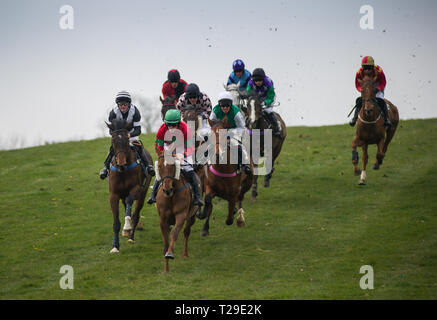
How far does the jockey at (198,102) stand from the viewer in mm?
17141

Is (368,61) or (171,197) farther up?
(368,61)

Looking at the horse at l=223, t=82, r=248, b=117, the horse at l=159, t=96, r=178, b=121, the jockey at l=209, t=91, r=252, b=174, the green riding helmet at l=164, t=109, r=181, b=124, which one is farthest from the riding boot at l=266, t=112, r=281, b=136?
the green riding helmet at l=164, t=109, r=181, b=124

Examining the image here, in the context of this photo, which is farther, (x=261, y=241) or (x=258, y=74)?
(x=258, y=74)

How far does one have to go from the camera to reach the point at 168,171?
13.7 meters

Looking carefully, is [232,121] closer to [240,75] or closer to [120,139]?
[120,139]

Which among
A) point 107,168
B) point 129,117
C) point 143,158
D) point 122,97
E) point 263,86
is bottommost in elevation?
point 107,168

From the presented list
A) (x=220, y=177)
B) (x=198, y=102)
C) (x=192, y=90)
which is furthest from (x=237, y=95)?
(x=220, y=177)

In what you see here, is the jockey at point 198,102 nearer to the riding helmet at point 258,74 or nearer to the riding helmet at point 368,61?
the riding helmet at point 258,74

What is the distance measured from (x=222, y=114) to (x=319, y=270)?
15.2 feet

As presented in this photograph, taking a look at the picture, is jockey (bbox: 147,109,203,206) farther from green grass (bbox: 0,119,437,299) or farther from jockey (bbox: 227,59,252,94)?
jockey (bbox: 227,59,252,94)

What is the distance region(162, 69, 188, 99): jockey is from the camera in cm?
1942

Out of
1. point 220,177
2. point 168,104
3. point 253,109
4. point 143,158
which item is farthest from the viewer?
point 253,109

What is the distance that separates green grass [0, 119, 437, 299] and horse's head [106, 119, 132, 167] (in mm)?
2327

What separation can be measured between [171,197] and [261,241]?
3.91 meters
